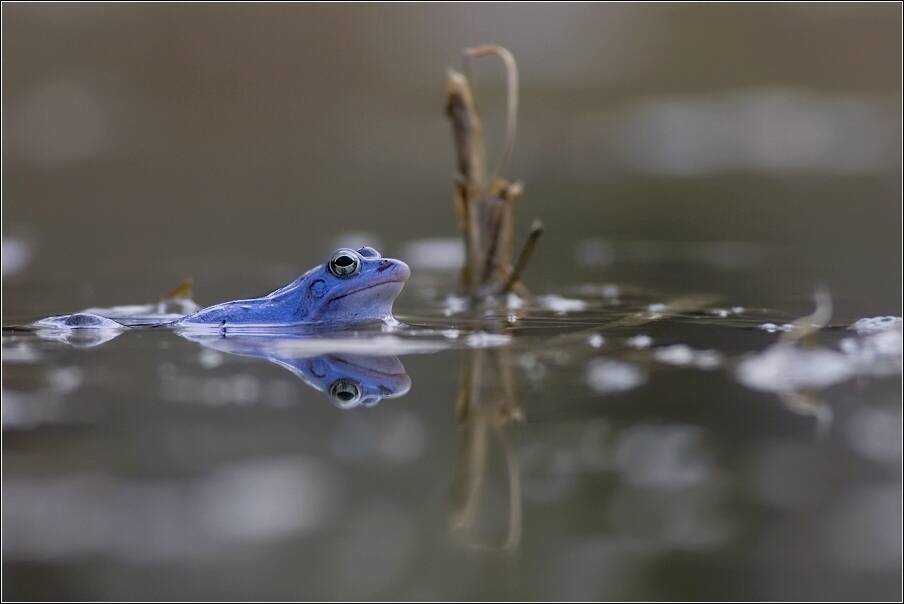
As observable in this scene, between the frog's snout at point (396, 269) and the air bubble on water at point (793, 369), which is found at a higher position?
the frog's snout at point (396, 269)

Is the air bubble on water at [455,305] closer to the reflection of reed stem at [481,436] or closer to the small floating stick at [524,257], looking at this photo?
the small floating stick at [524,257]

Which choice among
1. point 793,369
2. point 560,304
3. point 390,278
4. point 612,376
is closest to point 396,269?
point 390,278

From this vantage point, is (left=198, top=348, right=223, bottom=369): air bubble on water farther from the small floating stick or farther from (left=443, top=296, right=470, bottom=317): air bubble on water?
the small floating stick

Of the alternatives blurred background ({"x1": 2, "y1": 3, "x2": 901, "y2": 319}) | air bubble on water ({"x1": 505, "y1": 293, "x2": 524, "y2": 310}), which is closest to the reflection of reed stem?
air bubble on water ({"x1": 505, "y1": 293, "x2": 524, "y2": 310})

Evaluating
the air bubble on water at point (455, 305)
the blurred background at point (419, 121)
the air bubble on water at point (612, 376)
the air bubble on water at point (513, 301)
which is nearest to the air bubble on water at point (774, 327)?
the air bubble on water at point (612, 376)

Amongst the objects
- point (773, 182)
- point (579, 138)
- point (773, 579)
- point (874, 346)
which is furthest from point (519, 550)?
point (579, 138)

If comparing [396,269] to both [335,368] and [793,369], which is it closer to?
[335,368]
